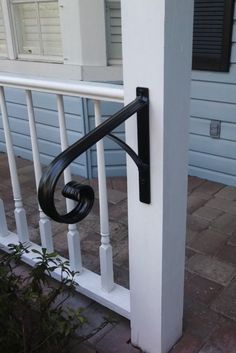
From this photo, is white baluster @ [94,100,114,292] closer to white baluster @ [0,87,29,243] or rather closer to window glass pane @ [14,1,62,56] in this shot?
white baluster @ [0,87,29,243]

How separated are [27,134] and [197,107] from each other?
5.59ft

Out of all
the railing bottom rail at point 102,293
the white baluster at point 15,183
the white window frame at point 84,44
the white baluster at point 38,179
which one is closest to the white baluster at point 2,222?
the white baluster at point 15,183

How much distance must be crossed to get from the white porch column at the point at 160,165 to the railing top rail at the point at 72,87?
97 millimetres

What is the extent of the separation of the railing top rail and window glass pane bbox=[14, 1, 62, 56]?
1.63 metres

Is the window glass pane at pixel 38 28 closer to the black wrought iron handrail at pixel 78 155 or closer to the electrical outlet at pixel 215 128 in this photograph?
the electrical outlet at pixel 215 128

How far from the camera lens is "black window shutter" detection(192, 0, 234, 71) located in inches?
101

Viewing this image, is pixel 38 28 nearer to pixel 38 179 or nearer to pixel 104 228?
pixel 38 179

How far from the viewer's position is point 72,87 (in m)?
1.36

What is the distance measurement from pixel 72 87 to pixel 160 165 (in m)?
0.46

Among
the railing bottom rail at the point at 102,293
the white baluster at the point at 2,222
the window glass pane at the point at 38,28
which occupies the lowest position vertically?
the railing bottom rail at the point at 102,293

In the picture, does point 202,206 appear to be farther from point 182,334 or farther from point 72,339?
point 72,339

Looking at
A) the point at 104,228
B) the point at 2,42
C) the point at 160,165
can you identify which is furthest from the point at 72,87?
the point at 2,42

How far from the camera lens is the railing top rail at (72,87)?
1256mm

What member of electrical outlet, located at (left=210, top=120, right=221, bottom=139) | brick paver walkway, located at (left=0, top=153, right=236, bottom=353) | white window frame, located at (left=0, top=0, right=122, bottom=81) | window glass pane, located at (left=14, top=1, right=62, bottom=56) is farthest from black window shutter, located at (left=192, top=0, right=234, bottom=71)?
window glass pane, located at (left=14, top=1, right=62, bottom=56)
